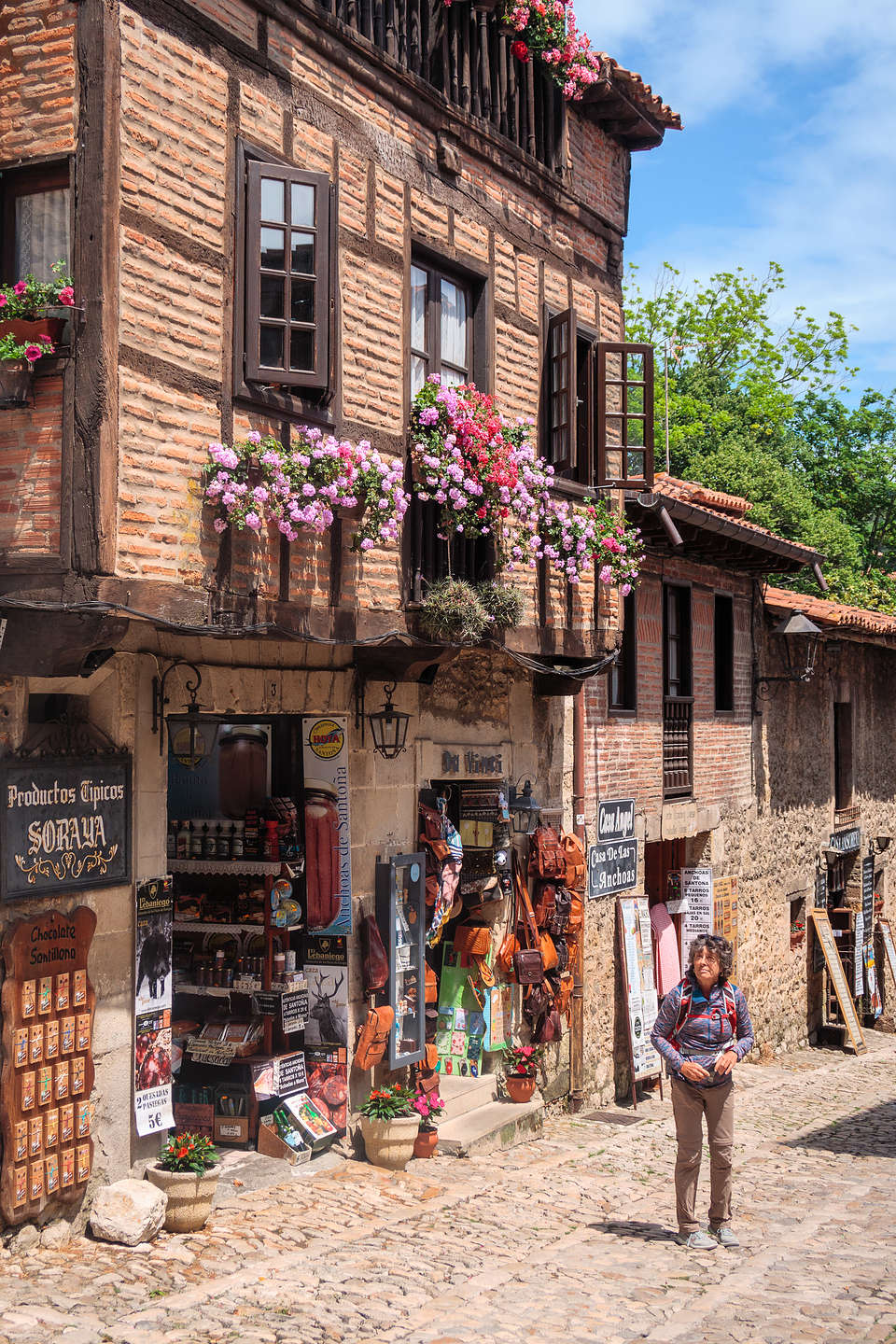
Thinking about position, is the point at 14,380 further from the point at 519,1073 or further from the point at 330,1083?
the point at 519,1073

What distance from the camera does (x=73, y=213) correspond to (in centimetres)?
679

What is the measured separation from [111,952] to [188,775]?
235cm

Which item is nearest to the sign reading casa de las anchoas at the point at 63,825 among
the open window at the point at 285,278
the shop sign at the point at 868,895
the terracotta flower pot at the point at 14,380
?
the terracotta flower pot at the point at 14,380

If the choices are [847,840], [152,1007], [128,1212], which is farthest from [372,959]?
[847,840]

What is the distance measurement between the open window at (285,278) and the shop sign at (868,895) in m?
16.9

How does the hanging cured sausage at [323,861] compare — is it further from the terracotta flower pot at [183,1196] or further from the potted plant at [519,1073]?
the potted plant at [519,1073]

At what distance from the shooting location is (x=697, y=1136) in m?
7.87

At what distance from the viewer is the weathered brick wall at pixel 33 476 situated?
669cm

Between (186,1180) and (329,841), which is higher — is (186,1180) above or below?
below

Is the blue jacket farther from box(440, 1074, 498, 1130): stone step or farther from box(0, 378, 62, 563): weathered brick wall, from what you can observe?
box(0, 378, 62, 563): weathered brick wall

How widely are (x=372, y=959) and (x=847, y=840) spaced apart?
546 inches

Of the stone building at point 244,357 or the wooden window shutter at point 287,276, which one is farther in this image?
the wooden window shutter at point 287,276

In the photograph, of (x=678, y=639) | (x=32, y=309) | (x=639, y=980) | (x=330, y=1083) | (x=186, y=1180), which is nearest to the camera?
(x=32, y=309)

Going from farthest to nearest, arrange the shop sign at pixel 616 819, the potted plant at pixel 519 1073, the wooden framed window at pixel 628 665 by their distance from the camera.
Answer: the wooden framed window at pixel 628 665, the shop sign at pixel 616 819, the potted plant at pixel 519 1073
